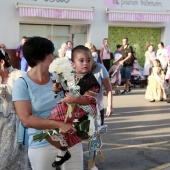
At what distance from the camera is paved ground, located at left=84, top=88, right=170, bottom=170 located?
5.41 meters

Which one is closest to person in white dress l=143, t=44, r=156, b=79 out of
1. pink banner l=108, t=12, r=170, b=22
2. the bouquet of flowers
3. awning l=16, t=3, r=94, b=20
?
pink banner l=108, t=12, r=170, b=22

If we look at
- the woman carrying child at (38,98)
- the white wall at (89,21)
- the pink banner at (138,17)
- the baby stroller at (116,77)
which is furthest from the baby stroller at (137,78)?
the woman carrying child at (38,98)

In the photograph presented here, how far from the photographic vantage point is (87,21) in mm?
16812

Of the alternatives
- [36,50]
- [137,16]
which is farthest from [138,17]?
[36,50]

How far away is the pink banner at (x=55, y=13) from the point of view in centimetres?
1520

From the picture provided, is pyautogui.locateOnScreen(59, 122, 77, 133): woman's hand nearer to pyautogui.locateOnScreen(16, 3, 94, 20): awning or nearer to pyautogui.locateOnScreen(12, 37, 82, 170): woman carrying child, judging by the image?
pyautogui.locateOnScreen(12, 37, 82, 170): woman carrying child

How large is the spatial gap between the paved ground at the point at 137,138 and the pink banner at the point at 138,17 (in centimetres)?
740

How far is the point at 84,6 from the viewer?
16562mm

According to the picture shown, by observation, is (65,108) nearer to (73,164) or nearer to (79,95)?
(79,95)

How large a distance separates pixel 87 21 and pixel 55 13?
1731 mm

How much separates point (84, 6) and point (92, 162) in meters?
12.5

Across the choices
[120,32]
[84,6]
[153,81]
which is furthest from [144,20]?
[153,81]

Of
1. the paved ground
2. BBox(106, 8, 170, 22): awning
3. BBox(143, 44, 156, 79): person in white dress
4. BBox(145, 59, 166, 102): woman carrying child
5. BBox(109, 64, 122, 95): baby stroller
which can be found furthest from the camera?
BBox(106, 8, 170, 22): awning

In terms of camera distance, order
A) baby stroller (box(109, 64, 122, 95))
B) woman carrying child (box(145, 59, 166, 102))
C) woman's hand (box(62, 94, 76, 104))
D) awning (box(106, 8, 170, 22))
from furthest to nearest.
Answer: awning (box(106, 8, 170, 22)) < baby stroller (box(109, 64, 122, 95)) < woman carrying child (box(145, 59, 166, 102)) < woman's hand (box(62, 94, 76, 104))
